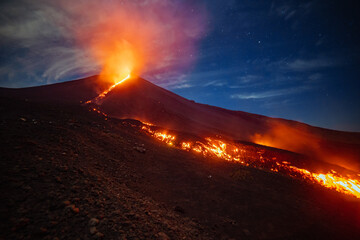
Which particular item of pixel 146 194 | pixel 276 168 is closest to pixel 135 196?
pixel 146 194

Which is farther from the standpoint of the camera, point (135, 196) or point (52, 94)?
point (52, 94)

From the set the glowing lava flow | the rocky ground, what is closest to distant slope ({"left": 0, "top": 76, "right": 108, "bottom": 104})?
the rocky ground

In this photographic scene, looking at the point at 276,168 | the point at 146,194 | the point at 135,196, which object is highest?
the point at 276,168

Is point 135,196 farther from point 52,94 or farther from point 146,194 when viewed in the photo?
point 52,94

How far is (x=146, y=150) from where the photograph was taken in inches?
393

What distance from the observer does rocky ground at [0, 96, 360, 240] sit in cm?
285

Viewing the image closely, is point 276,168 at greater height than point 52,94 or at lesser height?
lesser

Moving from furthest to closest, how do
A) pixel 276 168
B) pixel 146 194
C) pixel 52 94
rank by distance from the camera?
pixel 52 94
pixel 276 168
pixel 146 194

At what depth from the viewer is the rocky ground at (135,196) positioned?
285cm

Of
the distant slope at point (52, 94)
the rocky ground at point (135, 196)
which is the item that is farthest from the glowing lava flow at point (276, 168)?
the distant slope at point (52, 94)

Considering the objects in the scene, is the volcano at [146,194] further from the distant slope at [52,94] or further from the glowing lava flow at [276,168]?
the distant slope at [52,94]

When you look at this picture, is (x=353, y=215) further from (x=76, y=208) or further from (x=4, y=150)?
(x=4, y=150)

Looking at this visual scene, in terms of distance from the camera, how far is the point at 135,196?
4.89 metres

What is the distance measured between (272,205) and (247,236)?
2.67 m
